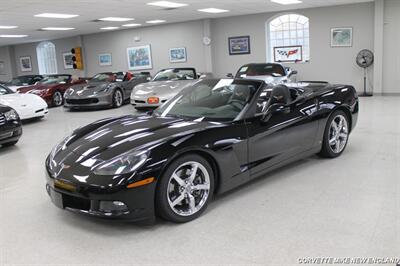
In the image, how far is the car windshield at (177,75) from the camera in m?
10.7

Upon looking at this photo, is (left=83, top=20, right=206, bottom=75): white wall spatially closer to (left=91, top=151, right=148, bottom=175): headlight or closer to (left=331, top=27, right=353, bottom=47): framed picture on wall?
(left=331, top=27, right=353, bottom=47): framed picture on wall

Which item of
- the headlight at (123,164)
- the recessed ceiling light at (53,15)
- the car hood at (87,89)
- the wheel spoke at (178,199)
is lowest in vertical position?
the wheel spoke at (178,199)

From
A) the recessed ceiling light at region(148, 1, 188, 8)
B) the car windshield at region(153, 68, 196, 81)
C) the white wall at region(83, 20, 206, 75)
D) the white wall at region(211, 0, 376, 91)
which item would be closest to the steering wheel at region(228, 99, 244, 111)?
the recessed ceiling light at region(148, 1, 188, 8)

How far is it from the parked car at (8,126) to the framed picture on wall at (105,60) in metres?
12.3

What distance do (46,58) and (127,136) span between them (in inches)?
807

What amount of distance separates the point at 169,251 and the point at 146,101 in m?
7.25

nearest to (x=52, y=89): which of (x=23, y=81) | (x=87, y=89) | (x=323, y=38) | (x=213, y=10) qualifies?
(x=87, y=89)

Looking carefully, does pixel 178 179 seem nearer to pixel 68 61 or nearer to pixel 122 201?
pixel 122 201

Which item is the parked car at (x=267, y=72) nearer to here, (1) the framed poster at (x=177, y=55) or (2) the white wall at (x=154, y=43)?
(2) the white wall at (x=154, y=43)

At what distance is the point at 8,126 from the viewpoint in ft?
20.4

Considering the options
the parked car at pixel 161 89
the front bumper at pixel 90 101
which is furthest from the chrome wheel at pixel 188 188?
the front bumper at pixel 90 101

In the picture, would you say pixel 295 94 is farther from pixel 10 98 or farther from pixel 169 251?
pixel 10 98

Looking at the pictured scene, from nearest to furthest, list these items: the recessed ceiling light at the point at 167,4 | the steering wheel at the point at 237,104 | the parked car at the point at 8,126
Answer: the steering wheel at the point at 237,104 → the parked car at the point at 8,126 → the recessed ceiling light at the point at 167,4

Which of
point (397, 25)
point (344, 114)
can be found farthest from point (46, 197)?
point (397, 25)
